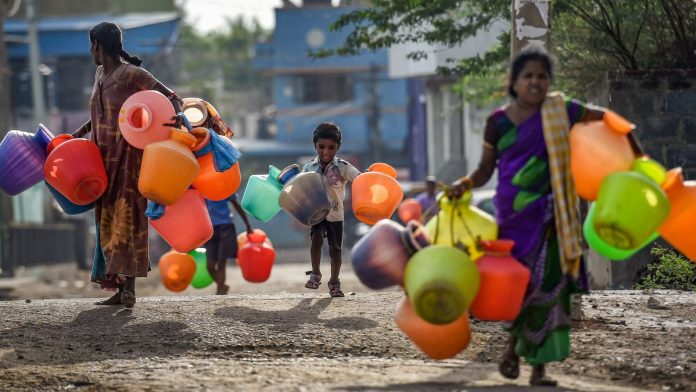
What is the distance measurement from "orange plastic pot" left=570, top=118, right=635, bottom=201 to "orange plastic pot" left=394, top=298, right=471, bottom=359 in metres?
0.83

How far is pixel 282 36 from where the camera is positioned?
46625 millimetres

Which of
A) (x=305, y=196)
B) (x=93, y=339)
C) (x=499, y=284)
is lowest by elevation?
(x=93, y=339)

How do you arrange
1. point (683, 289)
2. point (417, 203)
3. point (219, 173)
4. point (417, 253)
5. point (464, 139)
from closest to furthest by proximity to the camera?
point (417, 253) → point (219, 173) → point (683, 289) → point (417, 203) → point (464, 139)

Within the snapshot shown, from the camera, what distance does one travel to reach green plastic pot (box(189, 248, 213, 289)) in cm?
1204

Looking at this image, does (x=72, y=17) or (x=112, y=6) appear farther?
(x=112, y=6)

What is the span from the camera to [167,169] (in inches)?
318

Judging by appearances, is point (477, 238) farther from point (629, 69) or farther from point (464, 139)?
point (464, 139)

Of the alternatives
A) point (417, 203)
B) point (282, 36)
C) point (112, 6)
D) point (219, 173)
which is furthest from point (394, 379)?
point (112, 6)

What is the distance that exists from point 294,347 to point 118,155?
6.25 feet

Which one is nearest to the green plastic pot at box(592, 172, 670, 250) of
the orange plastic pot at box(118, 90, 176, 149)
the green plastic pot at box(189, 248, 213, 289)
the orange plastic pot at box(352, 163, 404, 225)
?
the orange plastic pot at box(118, 90, 176, 149)

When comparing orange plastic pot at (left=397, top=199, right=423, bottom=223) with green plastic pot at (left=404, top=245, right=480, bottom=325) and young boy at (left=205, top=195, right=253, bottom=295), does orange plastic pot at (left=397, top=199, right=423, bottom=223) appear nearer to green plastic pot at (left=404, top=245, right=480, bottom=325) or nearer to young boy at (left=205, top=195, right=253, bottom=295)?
young boy at (left=205, top=195, right=253, bottom=295)

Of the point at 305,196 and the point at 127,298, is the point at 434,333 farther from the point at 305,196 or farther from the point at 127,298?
the point at 127,298

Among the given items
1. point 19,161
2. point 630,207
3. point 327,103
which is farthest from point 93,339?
point 327,103

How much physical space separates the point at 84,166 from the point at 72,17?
128 feet
